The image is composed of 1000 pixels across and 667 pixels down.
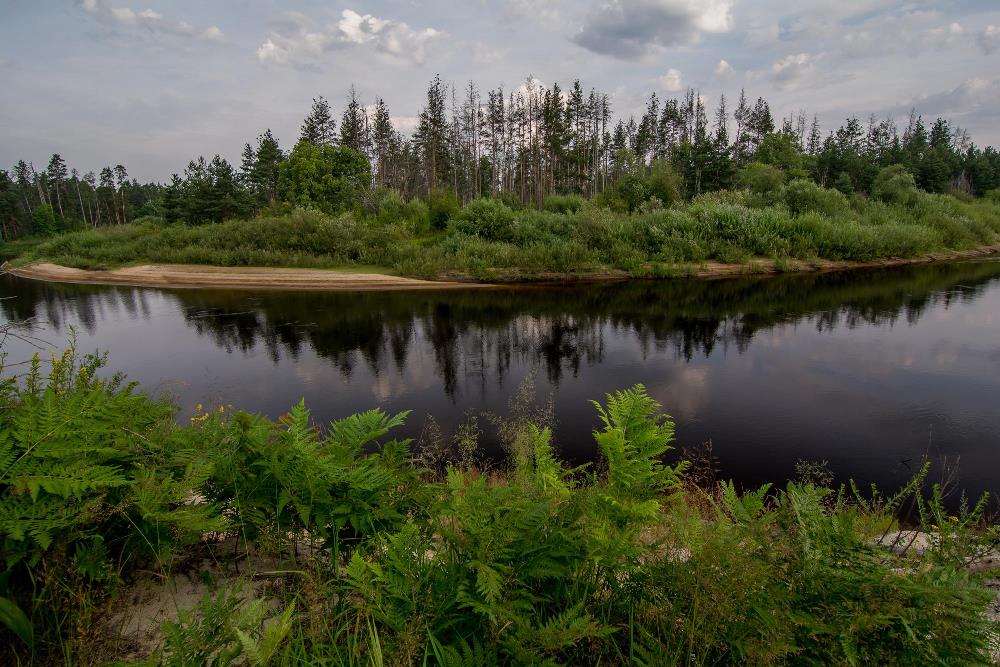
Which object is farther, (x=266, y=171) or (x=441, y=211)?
(x=266, y=171)

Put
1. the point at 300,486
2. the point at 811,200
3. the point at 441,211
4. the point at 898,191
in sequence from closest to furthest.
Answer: the point at 300,486
the point at 811,200
the point at 441,211
the point at 898,191

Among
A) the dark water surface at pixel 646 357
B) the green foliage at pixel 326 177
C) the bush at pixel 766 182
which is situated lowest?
the dark water surface at pixel 646 357

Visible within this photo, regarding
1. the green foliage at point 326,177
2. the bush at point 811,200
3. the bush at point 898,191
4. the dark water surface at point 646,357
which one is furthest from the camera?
the green foliage at point 326,177

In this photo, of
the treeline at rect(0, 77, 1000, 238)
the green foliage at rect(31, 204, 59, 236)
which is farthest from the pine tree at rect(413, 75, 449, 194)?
the green foliage at rect(31, 204, 59, 236)

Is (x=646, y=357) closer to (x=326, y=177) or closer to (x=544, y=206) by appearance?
(x=544, y=206)

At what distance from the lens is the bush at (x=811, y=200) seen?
103 feet

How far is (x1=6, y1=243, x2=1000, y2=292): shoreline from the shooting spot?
24250mm

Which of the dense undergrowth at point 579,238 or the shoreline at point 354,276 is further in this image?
the dense undergrowth at point 579,238

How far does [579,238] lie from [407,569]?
25669 millimetres

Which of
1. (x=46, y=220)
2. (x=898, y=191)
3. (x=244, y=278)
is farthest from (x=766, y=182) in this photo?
(x=46, y=220)

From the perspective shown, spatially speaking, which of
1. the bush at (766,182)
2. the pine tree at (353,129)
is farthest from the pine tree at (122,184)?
the bush at (766,182)

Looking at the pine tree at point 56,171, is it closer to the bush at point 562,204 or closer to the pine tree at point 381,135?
the pine tree at point 381,135

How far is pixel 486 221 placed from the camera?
93.6 ft

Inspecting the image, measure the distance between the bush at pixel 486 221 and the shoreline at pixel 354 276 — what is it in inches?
167
